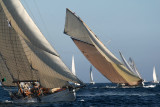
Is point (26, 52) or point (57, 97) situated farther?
point (26, 52)

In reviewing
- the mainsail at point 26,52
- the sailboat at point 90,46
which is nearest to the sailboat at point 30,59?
the mainsail at point 26,52

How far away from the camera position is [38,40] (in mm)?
41219

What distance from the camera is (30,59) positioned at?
43.5m

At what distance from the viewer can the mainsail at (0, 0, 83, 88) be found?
41.4 m

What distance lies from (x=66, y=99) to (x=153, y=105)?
992cm

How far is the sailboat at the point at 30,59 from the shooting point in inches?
1636

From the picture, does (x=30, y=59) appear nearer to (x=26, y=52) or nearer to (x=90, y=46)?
(x=26, y=52)

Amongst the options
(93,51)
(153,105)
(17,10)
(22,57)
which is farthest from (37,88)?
(93,51)

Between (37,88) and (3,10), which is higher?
(3,10)

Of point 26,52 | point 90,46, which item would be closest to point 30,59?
point 26,52

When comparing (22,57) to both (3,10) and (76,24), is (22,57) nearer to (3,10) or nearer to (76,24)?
(3,10)

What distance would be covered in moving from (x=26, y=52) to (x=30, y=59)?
929 millimetres

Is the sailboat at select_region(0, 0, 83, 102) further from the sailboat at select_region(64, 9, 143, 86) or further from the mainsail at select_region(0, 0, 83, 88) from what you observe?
the sailboat at select_region(64, 9, 143, 86)

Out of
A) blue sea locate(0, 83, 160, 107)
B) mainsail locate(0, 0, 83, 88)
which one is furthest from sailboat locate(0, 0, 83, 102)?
blue sea locate(0, 83, 160, 107)
